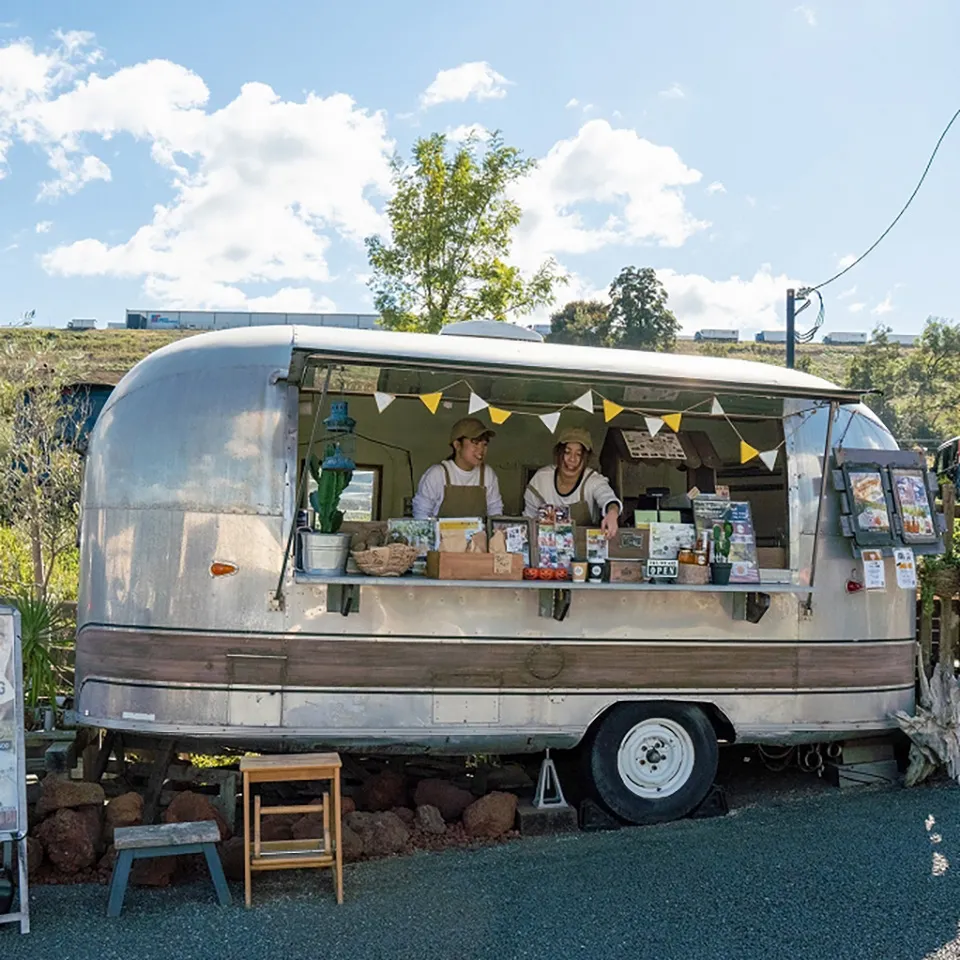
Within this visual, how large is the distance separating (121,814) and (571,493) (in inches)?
133

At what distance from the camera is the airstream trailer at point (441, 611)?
557cm

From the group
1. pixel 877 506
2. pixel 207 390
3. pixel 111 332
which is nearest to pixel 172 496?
pixel 207 390

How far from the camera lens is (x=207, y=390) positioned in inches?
225

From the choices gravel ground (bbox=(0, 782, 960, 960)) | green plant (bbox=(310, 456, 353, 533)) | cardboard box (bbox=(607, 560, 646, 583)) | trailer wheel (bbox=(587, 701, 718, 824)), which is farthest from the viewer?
trailer wheel (bbox=(587, 701, 718, 824))

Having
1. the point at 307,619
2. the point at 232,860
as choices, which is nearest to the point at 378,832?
the point at 232,860

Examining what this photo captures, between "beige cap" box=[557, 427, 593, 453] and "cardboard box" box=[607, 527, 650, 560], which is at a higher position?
"beige cap" box=[557, 427, 593, 453]

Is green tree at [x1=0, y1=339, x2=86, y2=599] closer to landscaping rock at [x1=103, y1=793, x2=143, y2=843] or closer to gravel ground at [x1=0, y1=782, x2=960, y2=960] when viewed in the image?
landscaping rock at [x1=103, y1=793, x2=143, y2=843]

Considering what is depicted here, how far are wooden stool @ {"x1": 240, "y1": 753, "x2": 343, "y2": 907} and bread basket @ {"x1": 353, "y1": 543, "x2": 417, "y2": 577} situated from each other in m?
1.00

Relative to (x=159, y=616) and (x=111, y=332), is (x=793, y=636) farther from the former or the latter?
(x=111, y=332)

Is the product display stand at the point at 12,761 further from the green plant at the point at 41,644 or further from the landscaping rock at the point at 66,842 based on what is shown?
the green plant at the point at 41,644

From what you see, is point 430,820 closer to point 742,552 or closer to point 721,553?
point 721,553

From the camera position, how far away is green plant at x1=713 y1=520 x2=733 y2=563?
20.5 feet

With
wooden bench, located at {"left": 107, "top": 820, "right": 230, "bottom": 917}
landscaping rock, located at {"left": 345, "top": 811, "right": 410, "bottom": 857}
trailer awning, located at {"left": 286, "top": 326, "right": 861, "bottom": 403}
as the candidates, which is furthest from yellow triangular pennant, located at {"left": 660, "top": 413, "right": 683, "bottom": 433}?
wooden bench, located at {"left": 107, "top": 820, "right": 230, "bottom": 917}

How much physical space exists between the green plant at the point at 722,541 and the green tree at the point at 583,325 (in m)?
29.5
